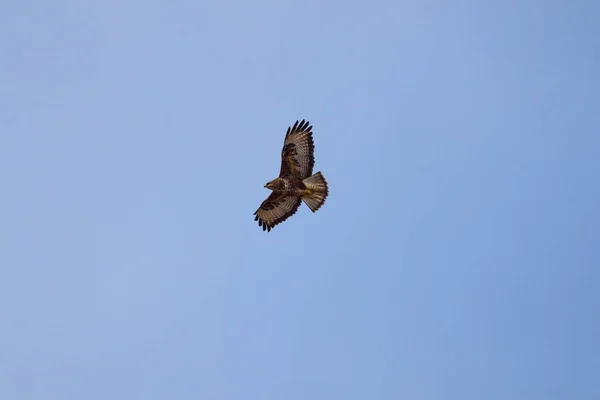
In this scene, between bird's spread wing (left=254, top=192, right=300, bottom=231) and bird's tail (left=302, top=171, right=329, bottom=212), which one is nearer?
bird's tail (left=302, top=171, right=329, bottom=212)

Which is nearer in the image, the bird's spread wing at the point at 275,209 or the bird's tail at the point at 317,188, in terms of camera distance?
the bird's tail at the point at 317,188

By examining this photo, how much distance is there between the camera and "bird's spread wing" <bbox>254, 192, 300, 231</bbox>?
23.9 metres

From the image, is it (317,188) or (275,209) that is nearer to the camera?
(317,188)

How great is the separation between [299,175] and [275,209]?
4.15 ft

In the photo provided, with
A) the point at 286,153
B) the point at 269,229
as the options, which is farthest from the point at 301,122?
the point at 269,229

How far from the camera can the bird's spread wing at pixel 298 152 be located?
23375 mm

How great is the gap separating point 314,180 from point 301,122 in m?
1.57

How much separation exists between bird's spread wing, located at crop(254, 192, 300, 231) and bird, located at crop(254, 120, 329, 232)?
0.02 metres

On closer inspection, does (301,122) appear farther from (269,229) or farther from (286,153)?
(269,229)

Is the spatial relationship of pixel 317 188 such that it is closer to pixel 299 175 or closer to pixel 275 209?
pixel 299 175

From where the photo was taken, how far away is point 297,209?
24078 mm

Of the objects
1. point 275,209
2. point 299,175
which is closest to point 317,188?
point 299,175

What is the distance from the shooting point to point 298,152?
76.9ft

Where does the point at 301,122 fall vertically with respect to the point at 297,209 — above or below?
above
